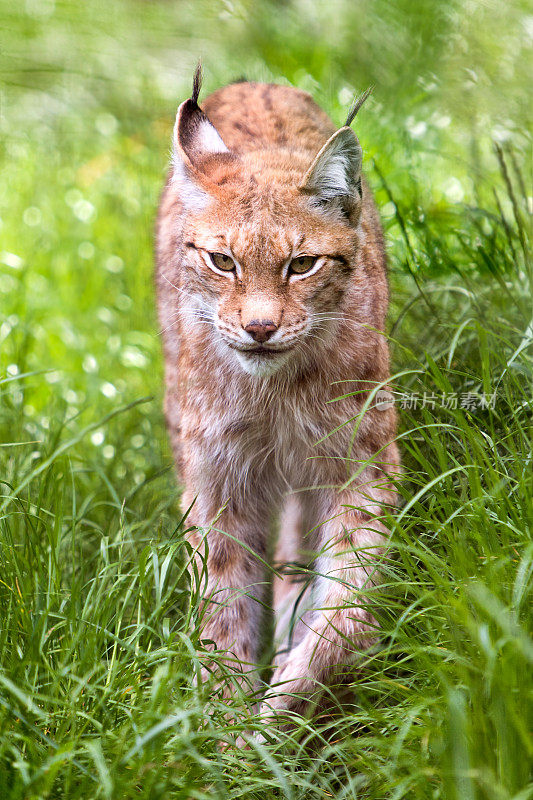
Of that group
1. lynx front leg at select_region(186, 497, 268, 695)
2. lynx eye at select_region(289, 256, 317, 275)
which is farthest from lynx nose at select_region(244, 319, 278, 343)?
lynx front leg at select_region(186, 497, 268, 695)

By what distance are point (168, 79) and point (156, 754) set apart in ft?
19.2

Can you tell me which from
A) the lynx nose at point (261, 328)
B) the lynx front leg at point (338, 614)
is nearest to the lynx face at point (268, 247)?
the lynx nose at point (261, 328)

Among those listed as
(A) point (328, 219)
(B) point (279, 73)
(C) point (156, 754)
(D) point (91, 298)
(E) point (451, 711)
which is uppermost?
(B) point (279, 73)

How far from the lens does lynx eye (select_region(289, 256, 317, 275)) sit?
125 inches

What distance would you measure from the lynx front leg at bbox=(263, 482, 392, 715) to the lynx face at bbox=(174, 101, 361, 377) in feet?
1.91

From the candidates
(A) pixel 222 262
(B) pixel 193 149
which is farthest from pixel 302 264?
(B) pixel 193 149

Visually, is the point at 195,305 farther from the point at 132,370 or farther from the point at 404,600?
the point at 132,370

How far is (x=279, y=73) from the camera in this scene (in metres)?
6.32

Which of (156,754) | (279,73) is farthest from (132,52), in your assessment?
(156,754)

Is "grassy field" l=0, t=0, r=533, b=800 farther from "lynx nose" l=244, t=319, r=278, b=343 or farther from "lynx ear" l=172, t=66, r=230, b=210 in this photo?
"lynx ear" l=172, t=66, r=230, b=210

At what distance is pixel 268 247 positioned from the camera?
10.3ft

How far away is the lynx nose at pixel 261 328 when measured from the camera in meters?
3.01

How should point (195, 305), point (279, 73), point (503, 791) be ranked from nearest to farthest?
point (503, 791) → point (195, 305) → point (279, 73)

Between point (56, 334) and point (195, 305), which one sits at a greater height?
point (195, 305)
